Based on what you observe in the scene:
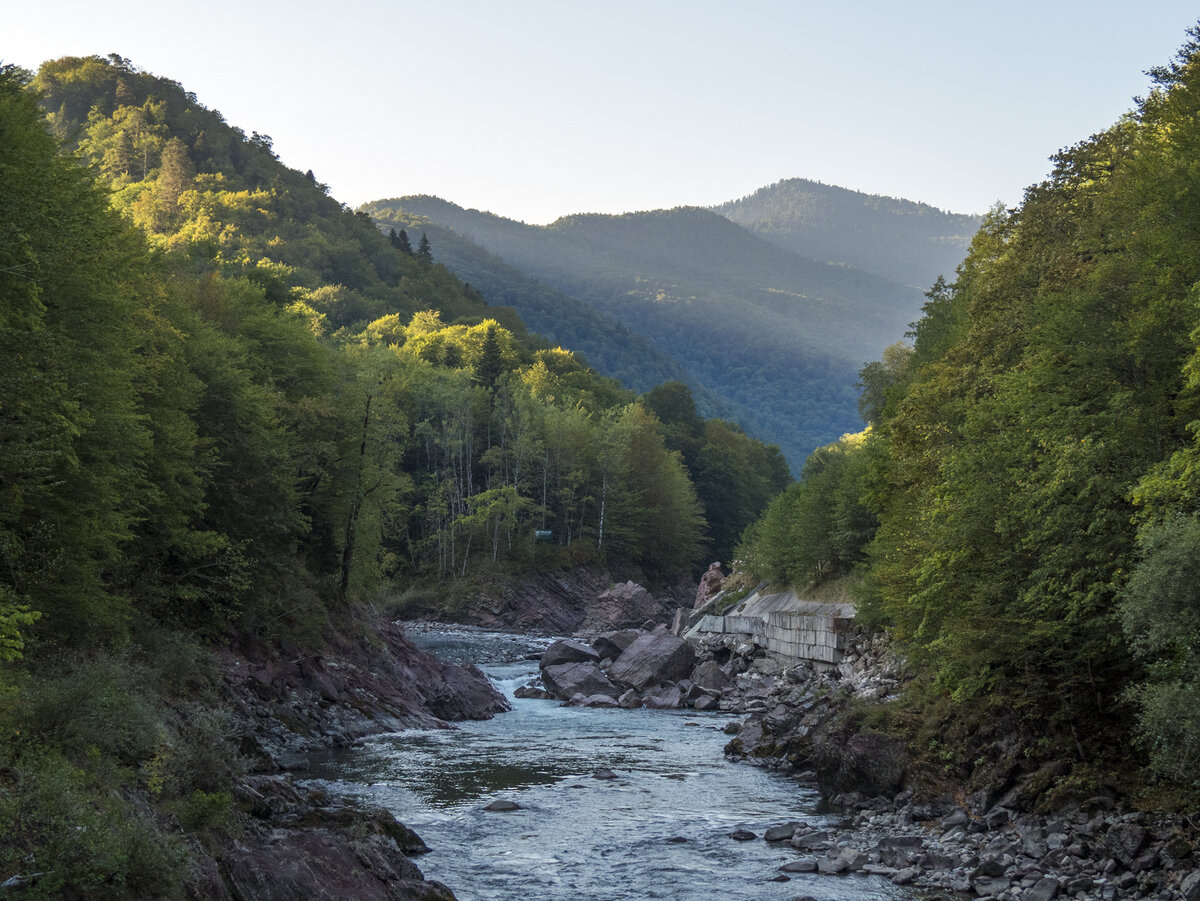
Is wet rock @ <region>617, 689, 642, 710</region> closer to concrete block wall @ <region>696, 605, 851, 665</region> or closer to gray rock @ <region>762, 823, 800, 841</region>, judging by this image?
concrete block wall @ <region>696, 605, 851, 665</region>

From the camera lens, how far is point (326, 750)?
104ft

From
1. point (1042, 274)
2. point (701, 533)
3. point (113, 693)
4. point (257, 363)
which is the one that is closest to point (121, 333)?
point (113, 693)

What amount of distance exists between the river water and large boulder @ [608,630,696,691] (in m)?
8.93

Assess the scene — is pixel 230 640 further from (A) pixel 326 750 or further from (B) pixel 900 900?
(B) pixel 900 900

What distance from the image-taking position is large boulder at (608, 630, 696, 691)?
5062cm

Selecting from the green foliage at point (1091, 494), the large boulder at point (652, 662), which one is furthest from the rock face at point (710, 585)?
the green foliage at point (1091, 494)

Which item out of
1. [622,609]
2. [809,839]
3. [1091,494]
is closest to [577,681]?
[809,839]

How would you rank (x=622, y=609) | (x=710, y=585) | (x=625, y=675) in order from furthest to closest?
(x=622, y=609) < (x=710, y=585) < (x=625, y=675)

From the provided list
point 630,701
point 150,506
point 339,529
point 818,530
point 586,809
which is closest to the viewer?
point 586,809

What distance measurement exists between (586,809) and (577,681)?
23.4 m

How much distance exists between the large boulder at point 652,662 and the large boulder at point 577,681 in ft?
3.07

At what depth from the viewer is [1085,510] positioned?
2375cm

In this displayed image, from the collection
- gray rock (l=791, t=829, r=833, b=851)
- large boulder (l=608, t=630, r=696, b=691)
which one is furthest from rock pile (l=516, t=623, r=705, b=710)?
gray rock (l=791, t=829, r=833, b=851)

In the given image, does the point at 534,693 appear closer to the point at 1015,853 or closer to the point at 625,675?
the point at 625,675
